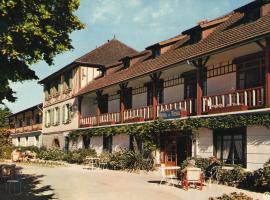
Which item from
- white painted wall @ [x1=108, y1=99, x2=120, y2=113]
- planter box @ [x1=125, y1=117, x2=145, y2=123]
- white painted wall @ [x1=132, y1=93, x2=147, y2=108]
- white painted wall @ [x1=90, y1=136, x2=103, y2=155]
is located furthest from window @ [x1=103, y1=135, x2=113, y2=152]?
planter box @ [x1=125, y1=117, x2=145, y2=123]

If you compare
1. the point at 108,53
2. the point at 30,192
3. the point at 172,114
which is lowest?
the point at 30,192

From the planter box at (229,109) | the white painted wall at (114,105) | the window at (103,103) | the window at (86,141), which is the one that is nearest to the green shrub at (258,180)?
the planter box at (229,109)

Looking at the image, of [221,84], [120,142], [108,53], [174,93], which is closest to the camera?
[221,84]

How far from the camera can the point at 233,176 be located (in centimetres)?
1589

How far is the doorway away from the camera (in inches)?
826

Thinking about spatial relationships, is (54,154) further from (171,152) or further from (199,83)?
(199,83)

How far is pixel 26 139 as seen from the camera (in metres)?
52.5

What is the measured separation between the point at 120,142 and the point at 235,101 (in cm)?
1155

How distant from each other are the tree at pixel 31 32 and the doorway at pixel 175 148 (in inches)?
445

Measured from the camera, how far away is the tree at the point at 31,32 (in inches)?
364

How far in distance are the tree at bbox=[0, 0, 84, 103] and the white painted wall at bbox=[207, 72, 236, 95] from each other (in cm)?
1045

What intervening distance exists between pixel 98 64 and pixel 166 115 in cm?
1535

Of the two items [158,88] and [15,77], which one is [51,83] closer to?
[158,88]

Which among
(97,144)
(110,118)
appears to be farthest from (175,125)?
(97,144)
